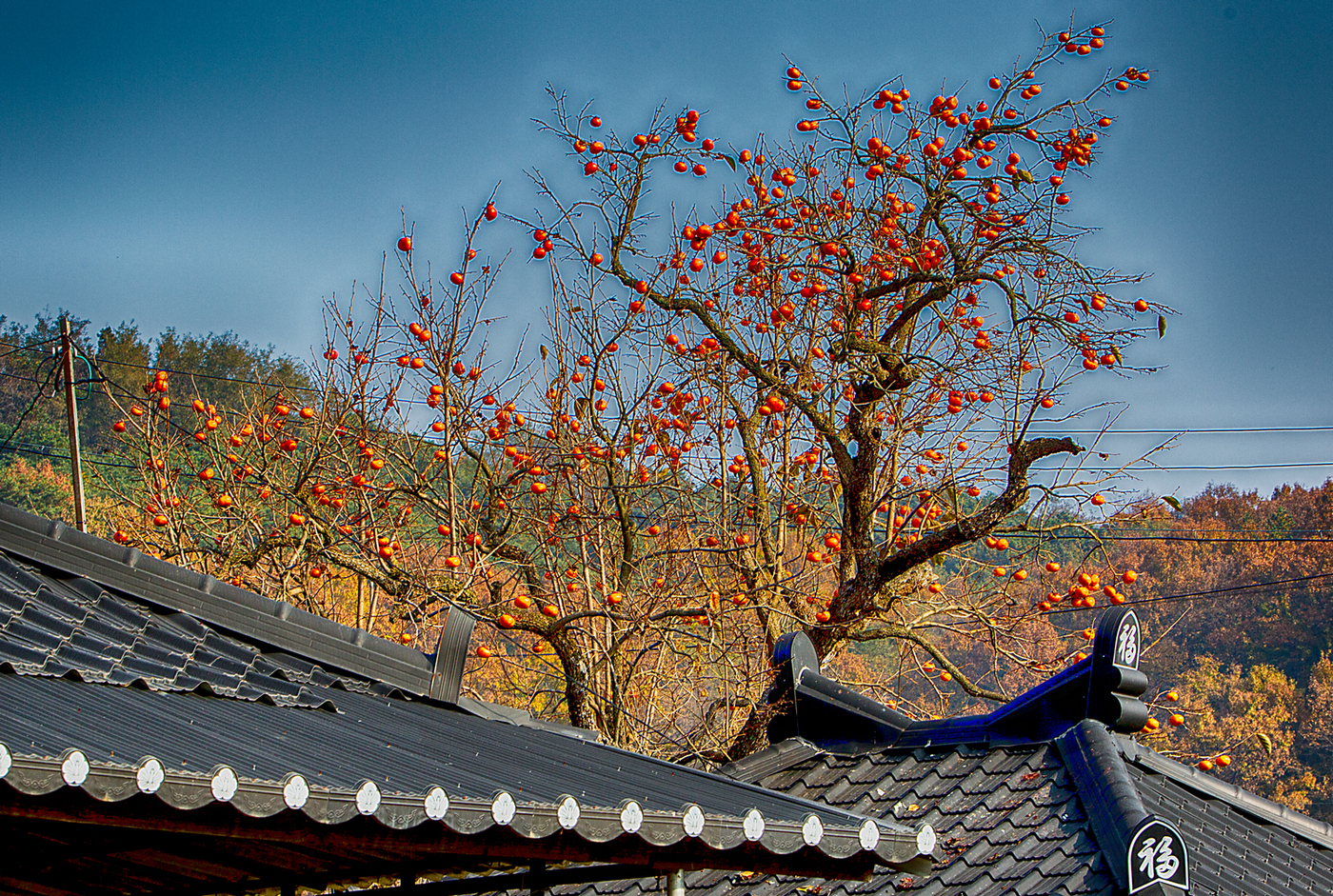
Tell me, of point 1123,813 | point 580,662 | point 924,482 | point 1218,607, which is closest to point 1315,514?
point 1218,607

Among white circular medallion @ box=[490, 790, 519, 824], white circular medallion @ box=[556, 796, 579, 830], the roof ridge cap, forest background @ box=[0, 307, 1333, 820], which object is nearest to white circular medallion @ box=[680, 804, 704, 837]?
white circular medallion @ box=[556, 796, 579, 830]

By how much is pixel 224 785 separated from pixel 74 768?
257 mm

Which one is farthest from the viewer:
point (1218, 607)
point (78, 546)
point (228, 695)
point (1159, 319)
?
point (1218, 607)

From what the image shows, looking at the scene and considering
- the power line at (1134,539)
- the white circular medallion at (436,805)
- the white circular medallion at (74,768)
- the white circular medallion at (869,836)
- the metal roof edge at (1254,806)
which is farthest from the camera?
the power line at (1134,539)

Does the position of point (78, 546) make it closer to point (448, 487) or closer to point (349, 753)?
point (349, 753)

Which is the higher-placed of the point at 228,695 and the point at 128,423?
the point at 128,423

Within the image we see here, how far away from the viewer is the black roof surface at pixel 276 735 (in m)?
2.02

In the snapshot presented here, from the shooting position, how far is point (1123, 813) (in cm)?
451

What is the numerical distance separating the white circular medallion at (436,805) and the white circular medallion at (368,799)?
105mm

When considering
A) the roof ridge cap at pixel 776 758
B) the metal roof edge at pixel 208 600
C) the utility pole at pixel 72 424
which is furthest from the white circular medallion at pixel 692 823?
the utility pole at pixel 72 424

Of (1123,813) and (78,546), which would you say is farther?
(1123,813)

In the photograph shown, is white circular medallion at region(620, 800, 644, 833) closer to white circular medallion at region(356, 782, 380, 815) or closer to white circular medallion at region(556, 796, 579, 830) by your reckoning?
white circular medallion at region(556, 796, 579, 830)

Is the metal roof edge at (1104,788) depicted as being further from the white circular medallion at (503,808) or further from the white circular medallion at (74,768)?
the white circular medallion at (74,768)

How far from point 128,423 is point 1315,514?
39.9 meters
